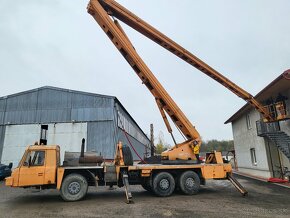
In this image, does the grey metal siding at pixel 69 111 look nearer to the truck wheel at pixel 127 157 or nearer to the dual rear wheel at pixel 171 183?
the truck wheel at pixel 127 157

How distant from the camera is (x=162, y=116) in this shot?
12211 mm

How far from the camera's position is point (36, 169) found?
31.3 ft

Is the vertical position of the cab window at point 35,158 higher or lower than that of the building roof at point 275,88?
lower

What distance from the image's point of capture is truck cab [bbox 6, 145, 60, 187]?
928 centimetres

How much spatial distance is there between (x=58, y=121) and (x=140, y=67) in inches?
561

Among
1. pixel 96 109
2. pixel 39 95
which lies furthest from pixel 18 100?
pixel 96 109

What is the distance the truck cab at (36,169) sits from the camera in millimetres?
9281

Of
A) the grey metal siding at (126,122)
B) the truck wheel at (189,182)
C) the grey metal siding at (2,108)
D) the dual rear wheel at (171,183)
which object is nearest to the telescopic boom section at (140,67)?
the truck wheel at (189,182)

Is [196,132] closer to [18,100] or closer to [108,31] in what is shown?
[108,31]

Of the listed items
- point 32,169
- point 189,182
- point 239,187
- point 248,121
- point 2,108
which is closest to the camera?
point 32,169

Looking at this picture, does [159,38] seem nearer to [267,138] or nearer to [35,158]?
[35,158]

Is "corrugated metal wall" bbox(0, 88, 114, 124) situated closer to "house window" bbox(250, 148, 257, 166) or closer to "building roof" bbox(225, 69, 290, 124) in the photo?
"building roof" bbox(225, 69, 290, 124)

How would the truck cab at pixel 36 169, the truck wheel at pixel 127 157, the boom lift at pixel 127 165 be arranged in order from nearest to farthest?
1. the truck cab at pixel 36 169
2. the boom lift at pixel 127 165
3. the truck wheel at pixel 127 157

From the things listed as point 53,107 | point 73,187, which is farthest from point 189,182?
point 53,107
